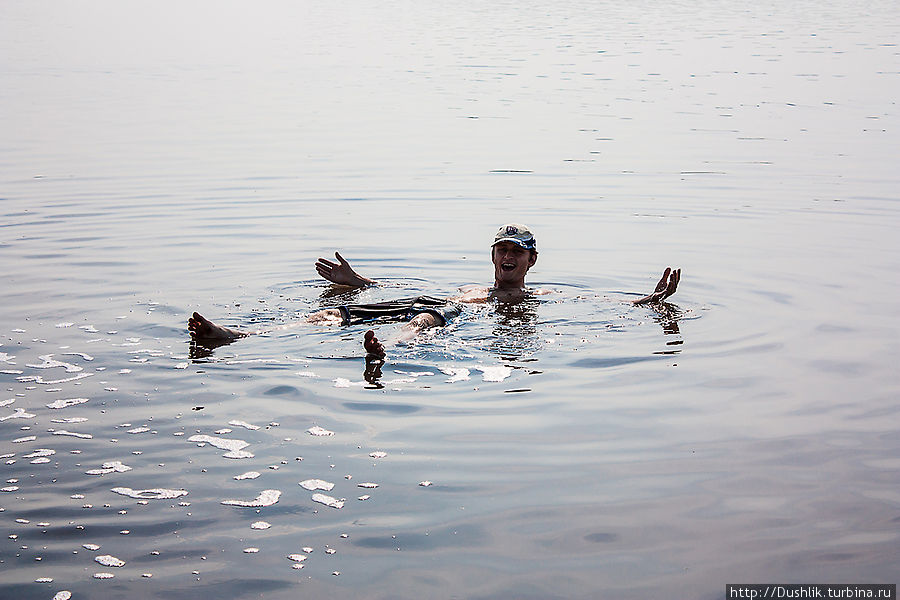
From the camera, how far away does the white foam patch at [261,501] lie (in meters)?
6.73

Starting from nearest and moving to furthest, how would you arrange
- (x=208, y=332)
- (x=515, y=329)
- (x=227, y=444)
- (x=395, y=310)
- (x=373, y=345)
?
(x=227, y=444) < (x=373, y=345) < (x=208, y=332) < (x=515, y=329) < (x=395, y=310)

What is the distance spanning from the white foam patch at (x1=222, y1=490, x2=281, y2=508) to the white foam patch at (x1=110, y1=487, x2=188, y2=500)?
1.11 ft

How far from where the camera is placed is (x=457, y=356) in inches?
392

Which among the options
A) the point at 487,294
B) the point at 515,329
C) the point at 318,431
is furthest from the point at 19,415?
the point at 487,294

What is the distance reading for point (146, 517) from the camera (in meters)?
6.53

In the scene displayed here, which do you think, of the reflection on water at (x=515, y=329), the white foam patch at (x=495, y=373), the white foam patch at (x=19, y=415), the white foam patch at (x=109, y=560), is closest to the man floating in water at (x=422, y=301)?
the reflection on water at (x=515, y=329)

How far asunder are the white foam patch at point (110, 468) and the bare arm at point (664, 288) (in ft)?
19.9

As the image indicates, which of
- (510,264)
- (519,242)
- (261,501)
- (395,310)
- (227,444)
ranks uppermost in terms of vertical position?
(519,242)

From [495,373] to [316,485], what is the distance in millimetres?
2814

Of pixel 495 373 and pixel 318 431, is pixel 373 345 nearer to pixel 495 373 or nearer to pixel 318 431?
pixel 495 373

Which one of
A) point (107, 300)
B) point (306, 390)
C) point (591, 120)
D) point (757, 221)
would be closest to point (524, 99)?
point (591, 120)

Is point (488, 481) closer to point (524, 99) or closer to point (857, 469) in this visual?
point (857, 469)

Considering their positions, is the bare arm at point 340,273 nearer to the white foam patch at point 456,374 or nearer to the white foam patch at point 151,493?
the white foam patch at point 456,374

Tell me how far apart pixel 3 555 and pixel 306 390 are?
3.24 metres
